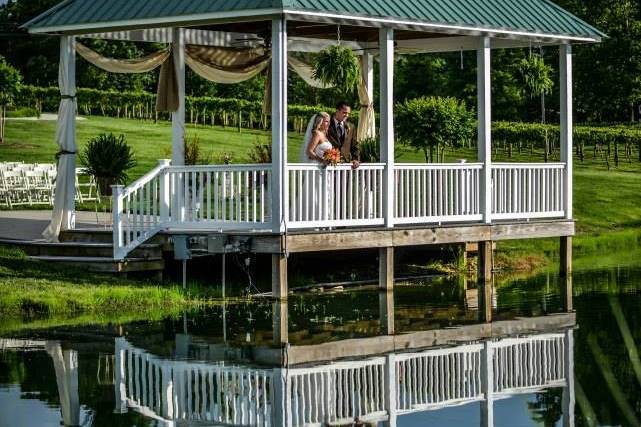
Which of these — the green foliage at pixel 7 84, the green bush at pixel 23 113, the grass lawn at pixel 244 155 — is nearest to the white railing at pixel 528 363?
the grass lawn at pixel 244 155

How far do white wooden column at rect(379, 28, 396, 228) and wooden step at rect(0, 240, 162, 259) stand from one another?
3186mm

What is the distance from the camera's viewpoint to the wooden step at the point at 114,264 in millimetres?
20406

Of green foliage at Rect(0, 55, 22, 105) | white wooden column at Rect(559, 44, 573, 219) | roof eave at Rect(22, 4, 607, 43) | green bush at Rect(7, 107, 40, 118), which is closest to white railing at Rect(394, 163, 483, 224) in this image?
roof eave at Rect(22, 4, 607, 43)

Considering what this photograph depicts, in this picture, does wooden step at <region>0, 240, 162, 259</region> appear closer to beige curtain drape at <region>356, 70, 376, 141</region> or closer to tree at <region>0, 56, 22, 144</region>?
beige curtain drape at <region>356, 70, 376, 141</region>

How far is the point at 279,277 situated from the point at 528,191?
18.1 ft

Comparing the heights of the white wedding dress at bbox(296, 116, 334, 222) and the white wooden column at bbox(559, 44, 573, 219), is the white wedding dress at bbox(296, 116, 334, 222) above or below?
below

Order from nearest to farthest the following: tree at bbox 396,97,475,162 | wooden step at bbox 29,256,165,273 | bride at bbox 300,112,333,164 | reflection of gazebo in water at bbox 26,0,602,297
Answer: reflection of gazebo in water at bbox 26,0,602,297, wooden step at bbox 29,256,165,273, bride at bbox 300,112,333,164, tree at bbox 396,97,475,162

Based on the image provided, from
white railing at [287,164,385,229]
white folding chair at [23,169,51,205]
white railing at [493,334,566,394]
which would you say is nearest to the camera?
white railing at [493,334,566,394]

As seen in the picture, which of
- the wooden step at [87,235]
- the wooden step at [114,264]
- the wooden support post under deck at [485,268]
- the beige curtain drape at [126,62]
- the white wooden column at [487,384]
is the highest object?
the beige curtain drape at [126,62]

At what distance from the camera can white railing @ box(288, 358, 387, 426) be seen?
12.2 metres

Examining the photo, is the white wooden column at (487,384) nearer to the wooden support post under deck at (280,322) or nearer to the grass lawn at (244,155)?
the wooden support post under deck at (280,322)

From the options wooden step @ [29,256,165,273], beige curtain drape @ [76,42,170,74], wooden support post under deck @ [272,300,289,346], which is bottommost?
wooden support post under deck @ [272,300,289,346]

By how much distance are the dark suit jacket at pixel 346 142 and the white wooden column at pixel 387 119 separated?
2.06 ft

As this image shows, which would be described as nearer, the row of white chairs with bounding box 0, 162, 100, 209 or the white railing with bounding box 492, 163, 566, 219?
the white railing with bounding box 492, 163, 566, 219
